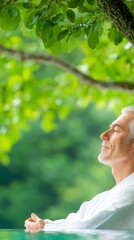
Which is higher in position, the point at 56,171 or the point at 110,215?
the point at 56,171

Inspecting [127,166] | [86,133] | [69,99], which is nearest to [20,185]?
[86,133]

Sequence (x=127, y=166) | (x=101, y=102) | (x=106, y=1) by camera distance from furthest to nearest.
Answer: (x=101, y=102)
(x=127, y=166)
(x=106, y=1)

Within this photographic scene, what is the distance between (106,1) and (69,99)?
2213 mm

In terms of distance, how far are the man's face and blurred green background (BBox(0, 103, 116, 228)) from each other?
5360 mm

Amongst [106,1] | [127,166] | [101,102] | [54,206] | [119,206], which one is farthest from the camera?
[54,206]

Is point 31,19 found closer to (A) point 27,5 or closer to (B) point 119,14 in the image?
(A) point 27,5

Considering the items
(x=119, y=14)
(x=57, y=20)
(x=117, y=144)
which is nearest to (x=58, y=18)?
(x=57, y=20)

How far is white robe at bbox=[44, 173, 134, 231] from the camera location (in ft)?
4.12

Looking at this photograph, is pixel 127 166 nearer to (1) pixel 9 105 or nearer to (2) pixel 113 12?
(2) pixel 113 12

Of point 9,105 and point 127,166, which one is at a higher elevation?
point 9,105

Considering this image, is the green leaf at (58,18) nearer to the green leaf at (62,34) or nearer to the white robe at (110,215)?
the green leaf at (62,34)

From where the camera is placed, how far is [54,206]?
6.93 m

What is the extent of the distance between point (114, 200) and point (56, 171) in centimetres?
570

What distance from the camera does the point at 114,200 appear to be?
1288 millimetres
